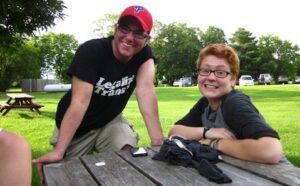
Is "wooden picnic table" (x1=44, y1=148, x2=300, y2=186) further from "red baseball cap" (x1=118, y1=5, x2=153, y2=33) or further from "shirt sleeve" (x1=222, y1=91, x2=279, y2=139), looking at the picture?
"red baseball cap" (x1=118, y1=5, x2=153, y2=33)

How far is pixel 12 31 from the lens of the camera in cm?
783

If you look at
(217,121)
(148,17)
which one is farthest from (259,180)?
(148,17)

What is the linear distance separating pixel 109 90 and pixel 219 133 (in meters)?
1.11

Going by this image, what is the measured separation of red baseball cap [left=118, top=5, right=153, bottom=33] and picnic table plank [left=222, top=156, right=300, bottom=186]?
1.25 meters

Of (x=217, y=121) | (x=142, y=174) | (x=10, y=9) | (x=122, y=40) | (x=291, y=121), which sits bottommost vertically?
(x=291, y=121)

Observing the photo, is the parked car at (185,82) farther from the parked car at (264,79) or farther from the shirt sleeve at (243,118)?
the shirt sleeve at (243,118)

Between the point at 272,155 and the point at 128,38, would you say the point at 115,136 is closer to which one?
the point at 128,38

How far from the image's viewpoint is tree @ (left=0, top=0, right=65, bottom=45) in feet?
24.3

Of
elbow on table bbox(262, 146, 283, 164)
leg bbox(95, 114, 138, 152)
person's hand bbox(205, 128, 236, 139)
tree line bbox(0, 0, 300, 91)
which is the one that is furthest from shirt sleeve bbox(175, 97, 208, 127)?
tree line bbox(0, 0, 300, 91)

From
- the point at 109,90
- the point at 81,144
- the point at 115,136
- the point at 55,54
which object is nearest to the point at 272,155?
the point at 109,90

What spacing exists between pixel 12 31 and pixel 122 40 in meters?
4.89

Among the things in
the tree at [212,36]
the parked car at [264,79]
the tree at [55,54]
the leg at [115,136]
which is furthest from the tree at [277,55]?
the leg at [115,136]

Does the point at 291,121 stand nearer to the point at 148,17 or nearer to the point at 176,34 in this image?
the point at 148,17

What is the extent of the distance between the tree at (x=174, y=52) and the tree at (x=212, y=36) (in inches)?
116
